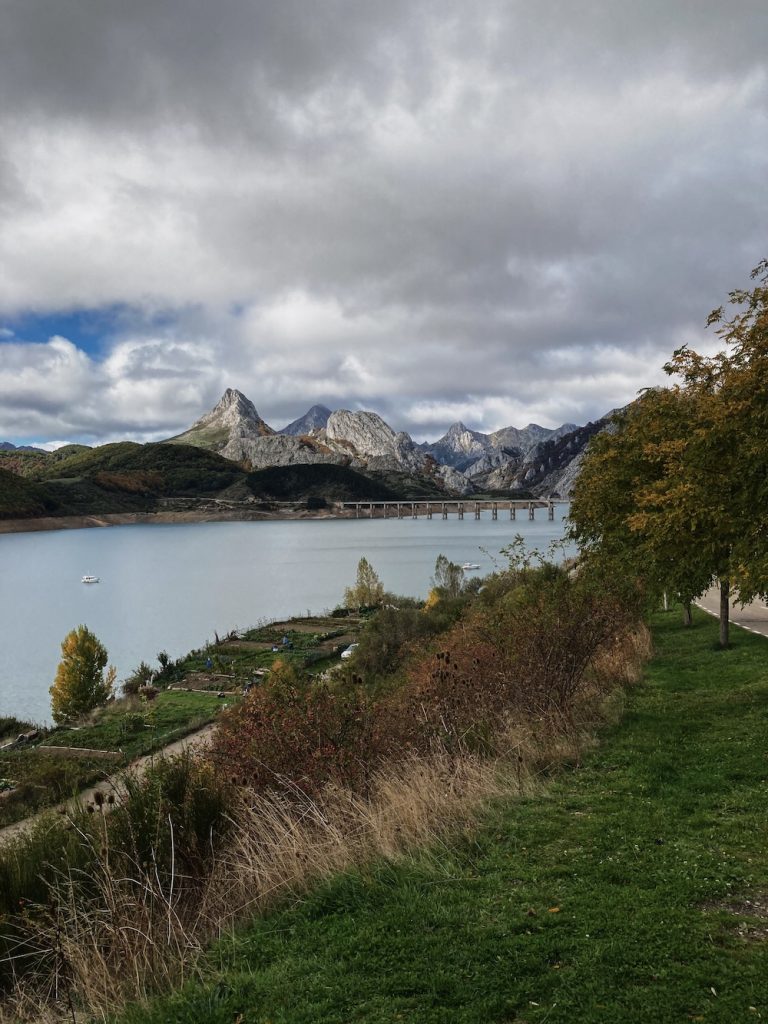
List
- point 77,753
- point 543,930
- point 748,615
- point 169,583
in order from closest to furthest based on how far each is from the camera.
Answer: point 543,930, point 748,615, point 77,753, point 169,583

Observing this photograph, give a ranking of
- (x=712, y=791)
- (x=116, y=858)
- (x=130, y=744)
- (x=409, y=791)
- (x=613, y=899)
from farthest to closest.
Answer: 1. (x=130, y=744)
2. (x=712, y=791)
3. (x=409, y=791)
4. (x=116, y=858)
5. (x=613, y=899)

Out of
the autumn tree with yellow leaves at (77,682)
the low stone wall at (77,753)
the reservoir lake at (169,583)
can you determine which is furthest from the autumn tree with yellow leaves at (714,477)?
the autumn tree with yellow leaves at (77,682)

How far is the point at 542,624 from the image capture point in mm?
10695

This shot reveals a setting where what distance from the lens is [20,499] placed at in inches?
7067

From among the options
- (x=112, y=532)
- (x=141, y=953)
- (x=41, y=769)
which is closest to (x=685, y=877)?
(x=141, y=953)

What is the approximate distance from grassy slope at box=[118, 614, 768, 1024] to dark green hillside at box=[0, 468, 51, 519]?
193 meters

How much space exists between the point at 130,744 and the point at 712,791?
1026 inches

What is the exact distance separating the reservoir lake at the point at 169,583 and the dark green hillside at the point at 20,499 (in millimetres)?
7620

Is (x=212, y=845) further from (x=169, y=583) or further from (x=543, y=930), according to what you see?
(x=169, y=583)

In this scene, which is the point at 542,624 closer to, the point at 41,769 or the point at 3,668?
the point at 41,769

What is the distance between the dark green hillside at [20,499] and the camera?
175 metres

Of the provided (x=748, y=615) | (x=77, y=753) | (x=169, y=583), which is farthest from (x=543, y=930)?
(x=169, y=583)

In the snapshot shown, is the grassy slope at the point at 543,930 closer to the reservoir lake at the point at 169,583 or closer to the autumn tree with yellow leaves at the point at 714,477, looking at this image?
the autumn tree with yellow leaves at the point at 714,477

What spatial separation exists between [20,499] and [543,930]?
199970mm
